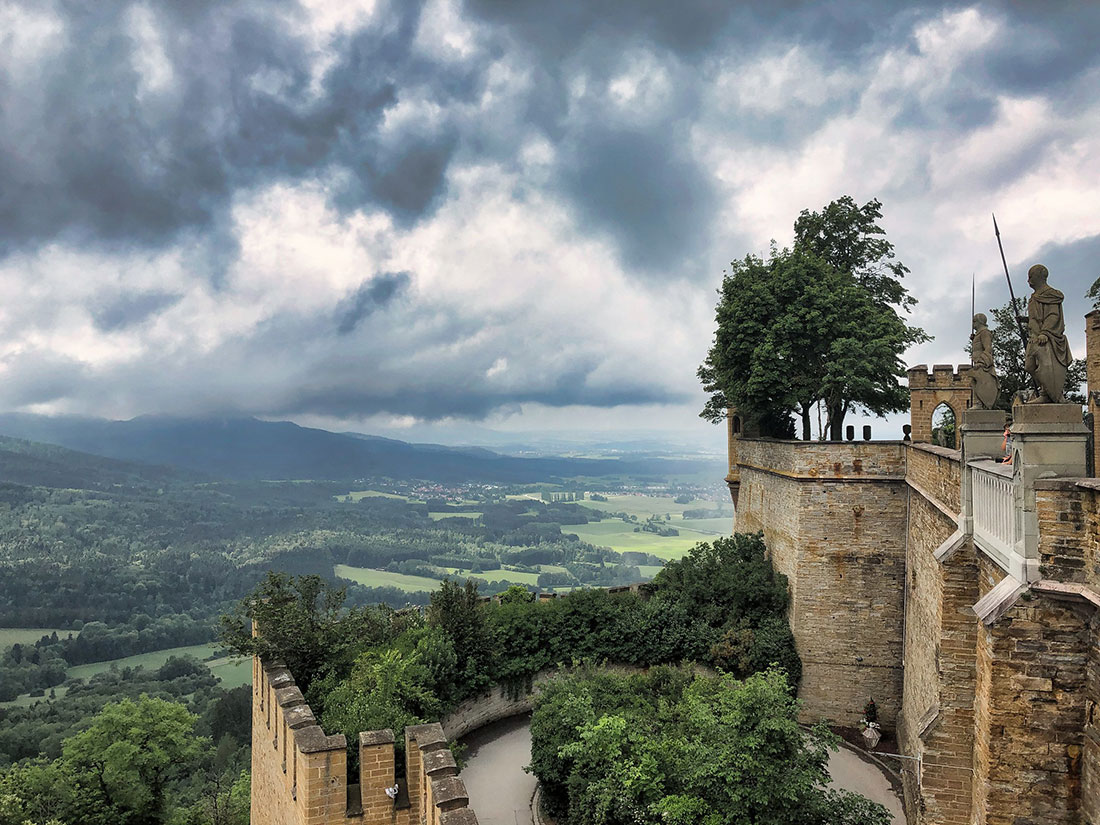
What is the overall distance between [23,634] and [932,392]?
12763 centimetres

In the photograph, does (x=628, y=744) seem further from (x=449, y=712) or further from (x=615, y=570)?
(x=615, y=570)

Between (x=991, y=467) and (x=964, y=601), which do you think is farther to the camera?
(x=964, y=601)

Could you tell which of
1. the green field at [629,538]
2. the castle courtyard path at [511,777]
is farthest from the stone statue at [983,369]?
the green field at [629,538]

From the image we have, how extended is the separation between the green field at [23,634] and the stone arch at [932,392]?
117744mm

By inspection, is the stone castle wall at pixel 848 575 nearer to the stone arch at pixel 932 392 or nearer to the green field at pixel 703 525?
the stone arch at pixel 932 392

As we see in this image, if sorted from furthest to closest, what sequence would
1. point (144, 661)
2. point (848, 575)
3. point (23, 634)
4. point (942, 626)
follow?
1. point (23, 634)
2. point (144, 661)
3. point (848, 575)
4. point (942, 626)

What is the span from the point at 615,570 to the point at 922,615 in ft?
370

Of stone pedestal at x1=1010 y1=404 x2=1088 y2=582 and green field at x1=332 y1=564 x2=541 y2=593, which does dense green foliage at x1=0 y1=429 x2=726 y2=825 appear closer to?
green field at x1=332 y1=564 x2=541 y2=593

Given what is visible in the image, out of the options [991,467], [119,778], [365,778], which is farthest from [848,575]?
[119,778]

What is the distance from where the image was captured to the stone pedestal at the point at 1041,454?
19.4 feet

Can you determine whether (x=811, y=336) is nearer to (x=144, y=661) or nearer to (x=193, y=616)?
(x=144, y=661)

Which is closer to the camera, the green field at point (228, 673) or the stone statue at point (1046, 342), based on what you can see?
the stone statue at point (1046, 342)

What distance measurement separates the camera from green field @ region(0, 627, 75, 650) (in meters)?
95.9

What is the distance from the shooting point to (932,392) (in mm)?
19656
